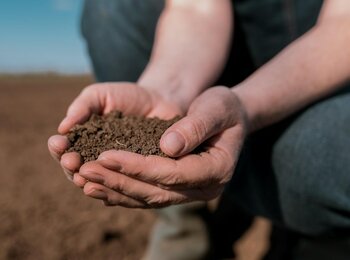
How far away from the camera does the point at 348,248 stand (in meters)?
1.74

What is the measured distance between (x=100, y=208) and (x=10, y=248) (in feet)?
2.48

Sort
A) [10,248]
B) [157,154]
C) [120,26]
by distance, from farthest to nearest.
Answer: [10,248], [120,26], [157,154]

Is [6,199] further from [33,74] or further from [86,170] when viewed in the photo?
[33,74]

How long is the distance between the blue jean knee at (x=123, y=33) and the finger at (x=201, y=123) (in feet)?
2.42

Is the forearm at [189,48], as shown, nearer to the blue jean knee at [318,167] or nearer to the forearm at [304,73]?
the forearm at [304,73]

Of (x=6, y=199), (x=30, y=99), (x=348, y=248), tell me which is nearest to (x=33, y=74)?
(x=30, y=99)

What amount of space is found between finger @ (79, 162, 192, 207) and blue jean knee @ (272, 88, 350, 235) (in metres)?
0.52

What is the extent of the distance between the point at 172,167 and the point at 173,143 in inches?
2.1

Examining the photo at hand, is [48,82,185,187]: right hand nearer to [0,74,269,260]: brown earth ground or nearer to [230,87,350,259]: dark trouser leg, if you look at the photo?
[230,87,350,259]: dark trouser leg

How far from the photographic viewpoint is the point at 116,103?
1.52 m

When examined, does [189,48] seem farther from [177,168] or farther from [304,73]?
[177,168]

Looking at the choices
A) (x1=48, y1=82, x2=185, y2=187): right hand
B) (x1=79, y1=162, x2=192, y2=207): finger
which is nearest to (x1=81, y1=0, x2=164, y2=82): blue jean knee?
(x1=48, y1=82, x2=185, y2=187): right hand

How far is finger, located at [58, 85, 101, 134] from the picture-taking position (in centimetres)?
135

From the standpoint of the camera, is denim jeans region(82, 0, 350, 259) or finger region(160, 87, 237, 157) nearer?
finger region(160, 87, 237, 157)
